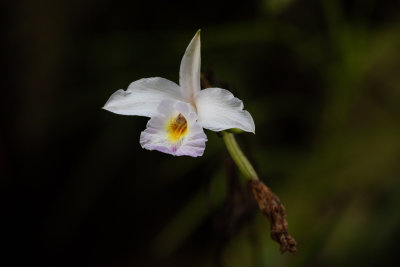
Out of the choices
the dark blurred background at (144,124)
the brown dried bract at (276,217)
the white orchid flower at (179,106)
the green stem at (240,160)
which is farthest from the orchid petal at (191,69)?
the dark blurred background at (144,124)

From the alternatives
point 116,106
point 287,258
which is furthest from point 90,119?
point 116,106

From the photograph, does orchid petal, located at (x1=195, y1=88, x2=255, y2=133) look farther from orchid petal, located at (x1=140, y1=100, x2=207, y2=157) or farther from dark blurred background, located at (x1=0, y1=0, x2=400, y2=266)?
dark blurred background, located at (x1=0, y1=0, x2=400, y2=266)

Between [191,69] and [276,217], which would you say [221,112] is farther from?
[276,217]

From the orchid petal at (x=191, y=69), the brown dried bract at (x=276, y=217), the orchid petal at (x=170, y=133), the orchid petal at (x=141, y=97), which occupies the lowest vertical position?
the brown dried bract at (x=276, y=217)

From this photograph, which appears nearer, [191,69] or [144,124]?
[191,69]

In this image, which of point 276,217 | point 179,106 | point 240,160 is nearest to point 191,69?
point 179,106

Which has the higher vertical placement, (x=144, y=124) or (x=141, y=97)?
(x=141, y=97)

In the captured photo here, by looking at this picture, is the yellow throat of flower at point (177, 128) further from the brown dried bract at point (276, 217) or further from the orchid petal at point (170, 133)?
the brown dried bract at point (276, 217)
